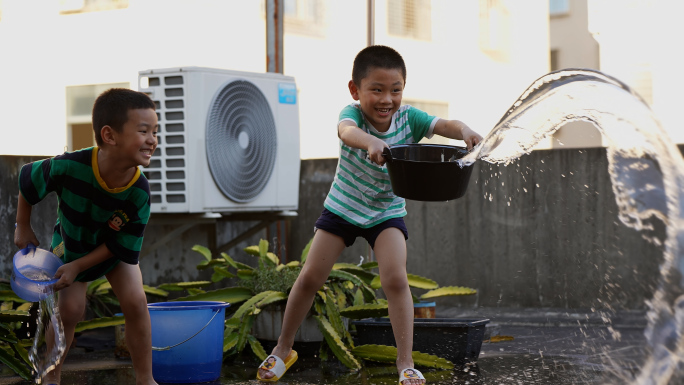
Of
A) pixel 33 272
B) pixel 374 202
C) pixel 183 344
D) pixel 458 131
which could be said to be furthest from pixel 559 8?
pixel 33 272

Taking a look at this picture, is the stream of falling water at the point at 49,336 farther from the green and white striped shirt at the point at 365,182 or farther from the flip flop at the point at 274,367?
the green and white striped shirt at the point at 365,182

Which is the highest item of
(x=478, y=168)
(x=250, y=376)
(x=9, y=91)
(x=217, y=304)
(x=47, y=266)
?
(x=9, y=91)

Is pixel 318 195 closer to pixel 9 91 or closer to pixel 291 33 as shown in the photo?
pixel 291 33

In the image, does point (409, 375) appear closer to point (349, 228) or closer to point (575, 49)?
point (349, 228)

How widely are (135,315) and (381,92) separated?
4.72ft

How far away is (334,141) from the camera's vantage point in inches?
281

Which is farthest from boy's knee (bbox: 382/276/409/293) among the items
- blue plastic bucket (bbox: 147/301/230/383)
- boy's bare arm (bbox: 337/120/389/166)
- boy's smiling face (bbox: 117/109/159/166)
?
boy's smiling face (bbox: 117/109/159/166)

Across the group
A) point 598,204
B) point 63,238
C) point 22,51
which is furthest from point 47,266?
point 598,204

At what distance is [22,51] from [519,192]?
11.7 ft

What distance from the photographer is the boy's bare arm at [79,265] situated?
3.46 metres

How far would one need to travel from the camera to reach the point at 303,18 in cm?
708

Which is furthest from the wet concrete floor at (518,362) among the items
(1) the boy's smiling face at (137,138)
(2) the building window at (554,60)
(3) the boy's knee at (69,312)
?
(2) the building window at (554,60)

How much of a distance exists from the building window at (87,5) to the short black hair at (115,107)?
107 inches

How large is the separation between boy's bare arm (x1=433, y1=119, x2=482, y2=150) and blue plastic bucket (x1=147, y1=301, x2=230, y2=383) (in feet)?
4.47
